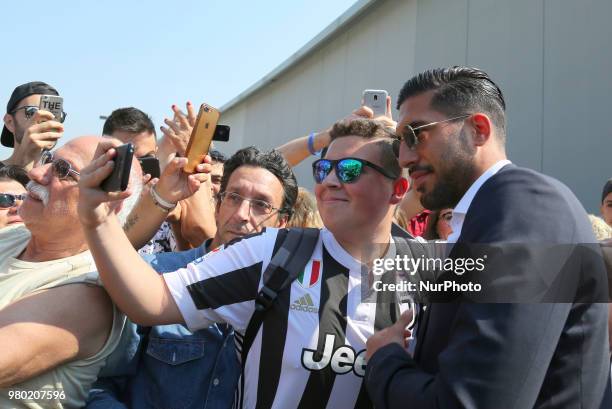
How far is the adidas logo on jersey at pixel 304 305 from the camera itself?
A: 6.57ft

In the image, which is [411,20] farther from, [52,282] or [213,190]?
[52,282]

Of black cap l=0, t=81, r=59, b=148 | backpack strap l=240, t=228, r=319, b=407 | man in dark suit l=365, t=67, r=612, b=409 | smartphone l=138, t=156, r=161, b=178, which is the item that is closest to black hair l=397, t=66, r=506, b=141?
man in dark suit l=365, t=67, r=612, b=409

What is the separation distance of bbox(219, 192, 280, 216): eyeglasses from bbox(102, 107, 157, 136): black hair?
172cm

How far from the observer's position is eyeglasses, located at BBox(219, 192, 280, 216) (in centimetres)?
288

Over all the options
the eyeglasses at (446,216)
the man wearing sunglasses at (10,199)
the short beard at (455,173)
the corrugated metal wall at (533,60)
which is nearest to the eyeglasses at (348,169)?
the short beard at (455,173)

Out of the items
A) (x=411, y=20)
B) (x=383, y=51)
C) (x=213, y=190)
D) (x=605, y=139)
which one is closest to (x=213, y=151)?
(x=213, y=190)

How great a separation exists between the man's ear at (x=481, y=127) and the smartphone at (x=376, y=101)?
157 centimetres

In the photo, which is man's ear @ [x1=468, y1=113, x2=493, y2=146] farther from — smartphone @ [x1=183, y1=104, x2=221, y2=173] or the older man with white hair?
the older man with white hair

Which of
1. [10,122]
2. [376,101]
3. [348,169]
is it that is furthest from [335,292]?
[10,122]

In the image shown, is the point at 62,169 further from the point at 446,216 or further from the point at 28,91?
the point at 28,91

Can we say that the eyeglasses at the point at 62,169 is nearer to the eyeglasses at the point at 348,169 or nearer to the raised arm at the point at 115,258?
the raised arm at the point at 115,258

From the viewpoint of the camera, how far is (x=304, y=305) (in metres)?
2.01

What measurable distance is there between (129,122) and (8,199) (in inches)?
45.3

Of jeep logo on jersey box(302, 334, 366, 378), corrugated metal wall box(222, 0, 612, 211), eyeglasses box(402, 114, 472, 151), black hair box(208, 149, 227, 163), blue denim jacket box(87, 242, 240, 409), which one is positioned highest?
corrugated metal wall box(222, 0, 612, 211)
